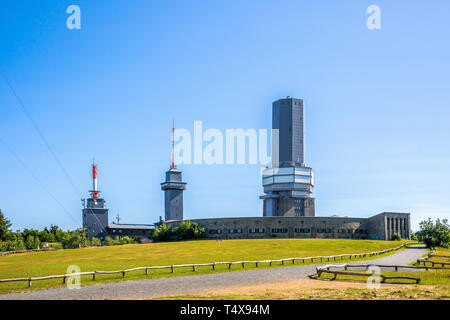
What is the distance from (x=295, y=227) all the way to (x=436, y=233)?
45.5m

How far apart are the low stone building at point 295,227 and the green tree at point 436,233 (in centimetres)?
3856

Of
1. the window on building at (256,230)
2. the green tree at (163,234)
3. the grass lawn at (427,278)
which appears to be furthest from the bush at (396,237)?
the grass lawn at (427,278)

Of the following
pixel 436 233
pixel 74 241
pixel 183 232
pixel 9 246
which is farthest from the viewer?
pixel 183 232

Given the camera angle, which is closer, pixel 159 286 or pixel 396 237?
pixel 159 286

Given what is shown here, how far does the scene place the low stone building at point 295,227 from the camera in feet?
395

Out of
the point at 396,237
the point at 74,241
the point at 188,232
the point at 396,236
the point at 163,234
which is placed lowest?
the point at 74,241

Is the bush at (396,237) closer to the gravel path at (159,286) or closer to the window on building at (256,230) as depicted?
the window on building at (256,230)

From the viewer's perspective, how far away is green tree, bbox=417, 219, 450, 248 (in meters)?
79.1

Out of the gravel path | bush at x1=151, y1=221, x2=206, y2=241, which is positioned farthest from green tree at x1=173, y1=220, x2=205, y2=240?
the gravel path

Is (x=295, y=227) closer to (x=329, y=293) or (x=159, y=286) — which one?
(x=159, y=286)

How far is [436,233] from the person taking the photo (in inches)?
3120

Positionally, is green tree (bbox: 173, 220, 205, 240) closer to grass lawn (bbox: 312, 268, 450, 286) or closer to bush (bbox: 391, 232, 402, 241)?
bush (bbox: 391, 232, 402, 241)

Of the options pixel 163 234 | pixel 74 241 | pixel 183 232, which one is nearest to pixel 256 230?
pixel 183 232
